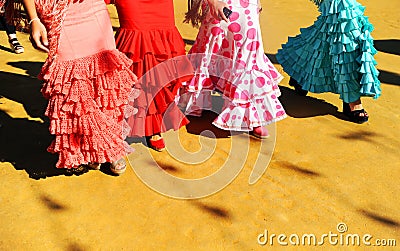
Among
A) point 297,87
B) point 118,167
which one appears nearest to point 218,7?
point 118,167

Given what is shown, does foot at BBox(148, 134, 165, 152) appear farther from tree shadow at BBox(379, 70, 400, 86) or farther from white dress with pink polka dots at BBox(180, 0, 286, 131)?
tree shadow at BBox(379, 70, 400, 86)

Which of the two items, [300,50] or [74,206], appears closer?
[74,206]

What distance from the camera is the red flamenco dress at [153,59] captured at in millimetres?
3369

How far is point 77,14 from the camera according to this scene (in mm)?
2980

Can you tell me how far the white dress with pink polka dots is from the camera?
378 centimetres

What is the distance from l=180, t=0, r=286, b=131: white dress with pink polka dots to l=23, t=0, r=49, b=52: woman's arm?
1.64 m

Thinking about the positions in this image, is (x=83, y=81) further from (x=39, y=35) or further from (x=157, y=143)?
(x=157, y=143)

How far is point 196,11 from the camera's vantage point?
3830mm

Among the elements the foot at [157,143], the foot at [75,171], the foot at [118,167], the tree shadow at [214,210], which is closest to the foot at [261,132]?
the foot at [157,143]

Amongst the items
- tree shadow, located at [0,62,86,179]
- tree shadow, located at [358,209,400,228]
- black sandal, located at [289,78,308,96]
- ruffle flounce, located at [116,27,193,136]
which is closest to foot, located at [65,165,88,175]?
tree shadow, located at [0,62,86,179]

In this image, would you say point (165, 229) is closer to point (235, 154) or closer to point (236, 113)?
point (235, 154)

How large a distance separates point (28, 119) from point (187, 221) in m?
2.26

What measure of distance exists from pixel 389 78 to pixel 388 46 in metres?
1.70

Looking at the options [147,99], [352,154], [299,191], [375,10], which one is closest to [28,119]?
[147,99]
